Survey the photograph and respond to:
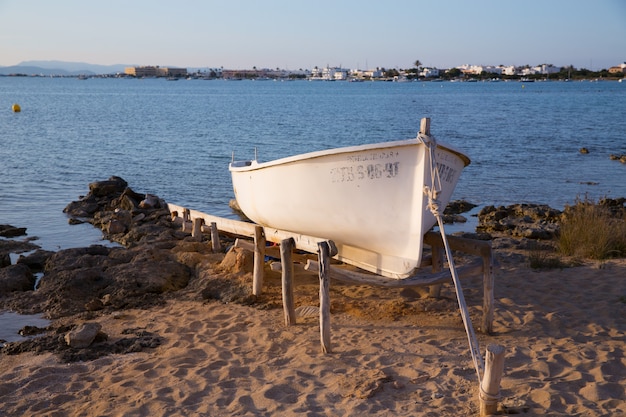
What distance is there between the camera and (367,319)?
758 cm

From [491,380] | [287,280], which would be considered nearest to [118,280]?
[287,280]

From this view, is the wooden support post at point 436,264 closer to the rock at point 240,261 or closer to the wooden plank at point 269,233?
the wooden plank at point 269,233

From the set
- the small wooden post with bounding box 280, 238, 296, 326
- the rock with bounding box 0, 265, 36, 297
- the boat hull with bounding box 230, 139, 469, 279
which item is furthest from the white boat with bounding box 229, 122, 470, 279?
the rock with bounding box 0, 265, 36, 297

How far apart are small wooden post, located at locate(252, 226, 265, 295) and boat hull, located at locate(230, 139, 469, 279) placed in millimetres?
389

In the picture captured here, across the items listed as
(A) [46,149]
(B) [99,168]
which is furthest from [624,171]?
(A) [46,149]

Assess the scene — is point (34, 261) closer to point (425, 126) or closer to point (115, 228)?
point (115, 228)

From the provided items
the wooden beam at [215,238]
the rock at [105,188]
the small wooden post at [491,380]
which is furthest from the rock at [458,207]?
the small wooden post at [491,380]

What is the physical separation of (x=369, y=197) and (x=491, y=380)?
107 inches

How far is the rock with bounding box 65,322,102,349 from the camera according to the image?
6.91 m

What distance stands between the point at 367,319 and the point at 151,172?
1866cm

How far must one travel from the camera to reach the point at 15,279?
31.1 ft

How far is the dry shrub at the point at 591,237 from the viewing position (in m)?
10.1

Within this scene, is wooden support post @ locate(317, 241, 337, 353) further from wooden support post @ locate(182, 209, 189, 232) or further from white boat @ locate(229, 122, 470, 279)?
wooden support post @ locate(182, 209, 189, 232)

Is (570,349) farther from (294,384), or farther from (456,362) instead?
(294,384)
